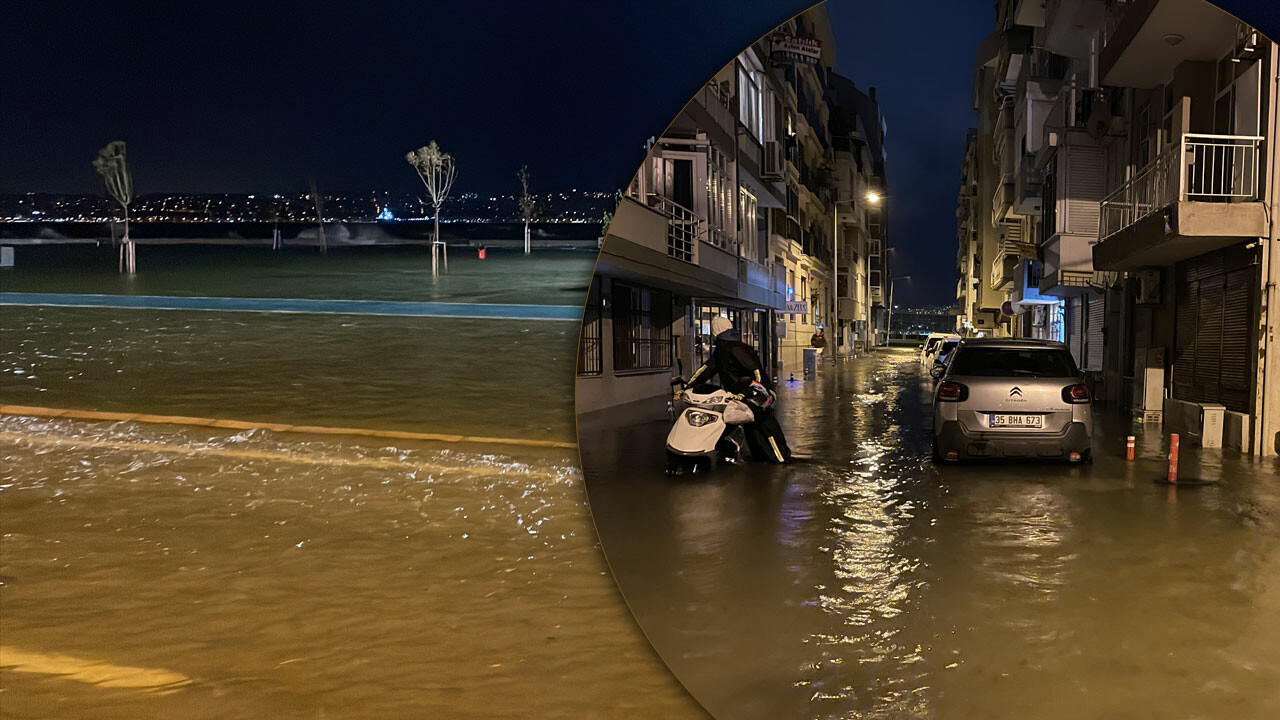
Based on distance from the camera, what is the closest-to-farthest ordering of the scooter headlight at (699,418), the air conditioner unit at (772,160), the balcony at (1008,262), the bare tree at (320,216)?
the scooter headlight at (699,418)
the air conditioner unit at (772,160)
the balcony at (1008,262)
the bare tree at (320,216)

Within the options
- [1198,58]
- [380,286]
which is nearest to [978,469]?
[1198,58]

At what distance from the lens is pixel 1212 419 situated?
6.88ft

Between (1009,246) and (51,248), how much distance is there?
111 feet

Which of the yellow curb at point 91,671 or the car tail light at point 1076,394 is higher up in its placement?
the car tail light at point 1076,394

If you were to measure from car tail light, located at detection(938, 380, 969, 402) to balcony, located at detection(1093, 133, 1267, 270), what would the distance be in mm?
694

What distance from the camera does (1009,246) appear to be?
301 cm

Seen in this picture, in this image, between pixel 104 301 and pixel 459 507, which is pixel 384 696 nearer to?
pixel 459 507

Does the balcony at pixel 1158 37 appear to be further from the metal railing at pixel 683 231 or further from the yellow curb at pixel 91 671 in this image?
the yellow curb at pixel 91 671

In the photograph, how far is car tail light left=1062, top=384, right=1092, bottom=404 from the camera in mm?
2301

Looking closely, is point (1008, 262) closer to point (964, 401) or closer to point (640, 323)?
point (964, 401)

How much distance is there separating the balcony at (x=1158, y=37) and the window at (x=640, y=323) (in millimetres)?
1292

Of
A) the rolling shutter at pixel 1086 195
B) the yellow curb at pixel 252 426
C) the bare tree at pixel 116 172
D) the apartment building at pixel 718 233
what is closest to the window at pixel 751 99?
the apartment building at pixel 718 233

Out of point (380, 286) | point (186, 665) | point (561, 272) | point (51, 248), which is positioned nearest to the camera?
point (186, 665)

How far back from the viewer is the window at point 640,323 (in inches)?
76.0
